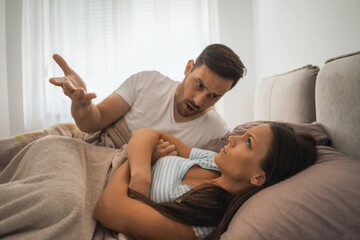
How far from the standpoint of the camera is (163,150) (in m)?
1.00

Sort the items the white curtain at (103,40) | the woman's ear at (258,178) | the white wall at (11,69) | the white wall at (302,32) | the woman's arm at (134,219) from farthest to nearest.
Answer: the white wall at (11,69), the white curtain at (103,40), the white wall at (302,32), the woman's ear at (258,178), the woman's arm at (134,219)

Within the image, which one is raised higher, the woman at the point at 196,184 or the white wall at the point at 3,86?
the white wall at the point at 3,86

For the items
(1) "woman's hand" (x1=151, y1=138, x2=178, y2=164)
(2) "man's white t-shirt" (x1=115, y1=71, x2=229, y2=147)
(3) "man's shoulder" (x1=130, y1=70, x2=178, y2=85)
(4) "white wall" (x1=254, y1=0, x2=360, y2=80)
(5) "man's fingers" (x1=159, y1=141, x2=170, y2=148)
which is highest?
(4) "white wall" (x1=254, y1=0, x2=360, y2=80)

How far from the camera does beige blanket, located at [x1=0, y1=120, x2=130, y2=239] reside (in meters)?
0.52

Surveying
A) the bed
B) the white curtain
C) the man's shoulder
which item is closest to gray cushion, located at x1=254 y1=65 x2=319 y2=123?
the bed

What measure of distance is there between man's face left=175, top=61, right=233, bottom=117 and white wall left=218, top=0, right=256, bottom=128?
1555 millimetres

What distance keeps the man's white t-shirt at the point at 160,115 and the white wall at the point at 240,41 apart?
141cm

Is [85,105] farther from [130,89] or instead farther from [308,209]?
[308,209]

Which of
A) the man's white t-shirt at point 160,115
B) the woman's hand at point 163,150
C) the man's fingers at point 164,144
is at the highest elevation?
the man's white t-shirt at point 160,115

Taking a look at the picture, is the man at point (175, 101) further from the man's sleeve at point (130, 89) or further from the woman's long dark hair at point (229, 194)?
the woman's long dark hair at point (229, 194)

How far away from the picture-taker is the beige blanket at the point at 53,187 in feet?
1.72

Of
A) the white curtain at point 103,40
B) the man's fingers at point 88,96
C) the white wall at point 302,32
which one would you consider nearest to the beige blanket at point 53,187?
the man's fingers at point 88,96


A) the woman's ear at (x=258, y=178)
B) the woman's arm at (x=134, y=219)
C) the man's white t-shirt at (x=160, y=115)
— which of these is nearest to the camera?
the woman's arm at (x=134, y=219)

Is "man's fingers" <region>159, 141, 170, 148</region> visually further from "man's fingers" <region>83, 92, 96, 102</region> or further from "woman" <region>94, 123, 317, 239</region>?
"man's fingers" <region>83, 92, 96, 102</region>
